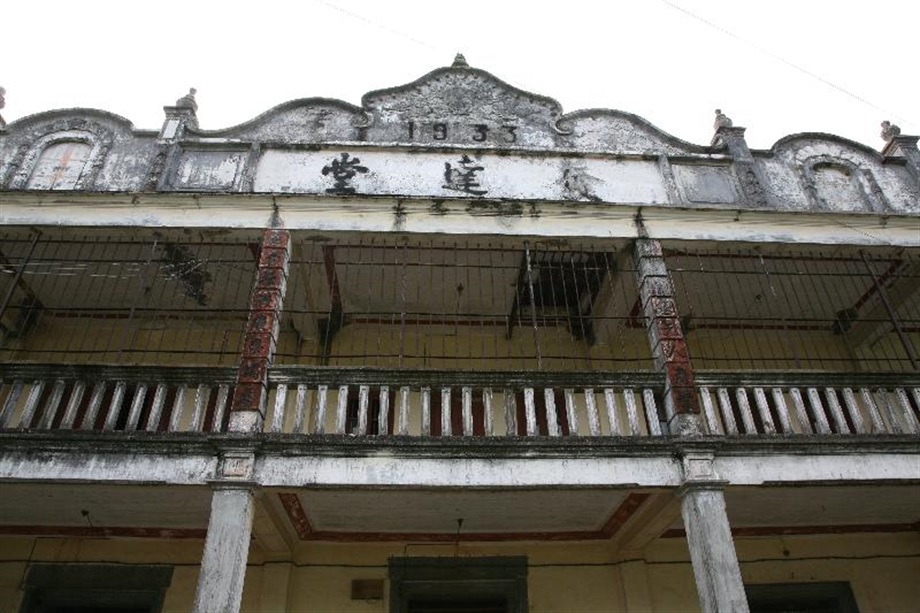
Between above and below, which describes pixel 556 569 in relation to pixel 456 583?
above

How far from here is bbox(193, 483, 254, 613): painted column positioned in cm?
545

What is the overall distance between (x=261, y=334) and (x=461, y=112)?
4.04 m

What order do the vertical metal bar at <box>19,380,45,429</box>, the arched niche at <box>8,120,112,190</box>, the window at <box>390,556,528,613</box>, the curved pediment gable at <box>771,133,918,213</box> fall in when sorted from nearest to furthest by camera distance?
the vertical metal bar at <box>19,380,45,429</box> → the window at <box>390,556,528,613</box> → the arched niche at <box>8,120,112,190</box> → the curved pediment gable at <box>771,133,918,213</box>

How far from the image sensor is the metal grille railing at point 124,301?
8.35m

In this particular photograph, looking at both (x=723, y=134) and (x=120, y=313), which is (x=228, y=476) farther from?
(x=723, y=134)

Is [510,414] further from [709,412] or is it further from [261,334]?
[261,334]

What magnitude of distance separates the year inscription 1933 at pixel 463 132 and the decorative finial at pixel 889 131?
5.32 meters

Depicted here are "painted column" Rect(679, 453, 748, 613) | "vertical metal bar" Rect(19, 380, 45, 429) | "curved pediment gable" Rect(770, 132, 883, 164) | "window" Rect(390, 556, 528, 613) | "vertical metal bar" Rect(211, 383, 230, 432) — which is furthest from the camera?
"curved pediment gable" Rect(770, 132, 883, 164)

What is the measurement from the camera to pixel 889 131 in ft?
30.9

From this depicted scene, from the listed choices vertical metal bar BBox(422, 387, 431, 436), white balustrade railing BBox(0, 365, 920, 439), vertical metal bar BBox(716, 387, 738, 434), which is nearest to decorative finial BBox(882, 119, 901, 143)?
white balustrade railing BBox(0, 365, 920, 439)

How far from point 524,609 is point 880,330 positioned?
21.5 feet

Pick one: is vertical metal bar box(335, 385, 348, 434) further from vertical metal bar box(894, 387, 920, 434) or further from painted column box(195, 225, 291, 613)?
vertical metal bar box(894, 387, 920, 434)

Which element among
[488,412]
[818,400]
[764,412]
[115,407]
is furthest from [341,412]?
[818,400]

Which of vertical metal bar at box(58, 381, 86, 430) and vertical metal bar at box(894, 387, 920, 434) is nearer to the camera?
vertical metal bar at box(58, 381, 86, 430)
